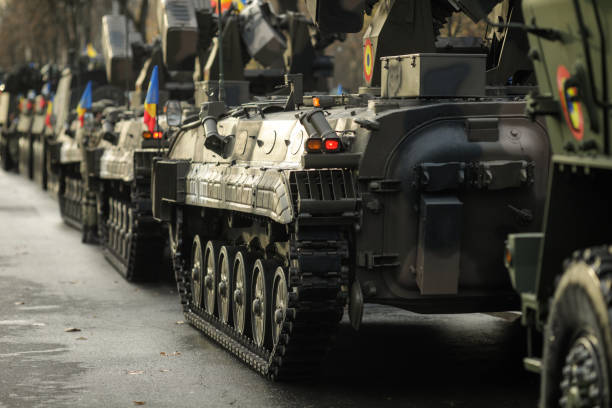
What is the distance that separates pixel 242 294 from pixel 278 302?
1.15m

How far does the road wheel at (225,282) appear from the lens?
11.5 m

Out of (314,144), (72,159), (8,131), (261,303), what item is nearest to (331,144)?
(314,144)

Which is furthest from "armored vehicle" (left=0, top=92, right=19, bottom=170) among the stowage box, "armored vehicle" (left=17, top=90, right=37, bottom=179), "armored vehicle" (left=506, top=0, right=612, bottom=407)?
"armored vehicle" (left=506, top=0, right=612, bottom=407)

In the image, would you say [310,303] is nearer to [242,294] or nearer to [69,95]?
[242,294]

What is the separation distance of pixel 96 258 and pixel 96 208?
2.78m

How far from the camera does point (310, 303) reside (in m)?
9.02

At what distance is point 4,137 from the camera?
5416cm

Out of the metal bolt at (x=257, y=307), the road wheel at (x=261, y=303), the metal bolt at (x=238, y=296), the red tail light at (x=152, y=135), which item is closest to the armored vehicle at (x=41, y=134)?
the red tail light at (x=152, y=135)

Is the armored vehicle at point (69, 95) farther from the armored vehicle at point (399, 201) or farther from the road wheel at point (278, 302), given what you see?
the armored vehicle at point (399, 201)

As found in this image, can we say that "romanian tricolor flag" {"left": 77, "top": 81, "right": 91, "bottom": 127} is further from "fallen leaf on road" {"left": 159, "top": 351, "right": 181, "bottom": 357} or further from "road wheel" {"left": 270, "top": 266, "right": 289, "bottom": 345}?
"road wheel" {"left": 270, "top": 266, "right": 289, "bottom": 345}

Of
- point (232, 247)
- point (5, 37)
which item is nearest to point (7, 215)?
point (232, 247)

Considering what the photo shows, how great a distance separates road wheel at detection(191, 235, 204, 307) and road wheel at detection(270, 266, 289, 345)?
282cm

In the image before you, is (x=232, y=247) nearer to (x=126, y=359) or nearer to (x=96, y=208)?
(x=126, y=359)

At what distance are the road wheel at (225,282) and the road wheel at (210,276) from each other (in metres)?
0.09
